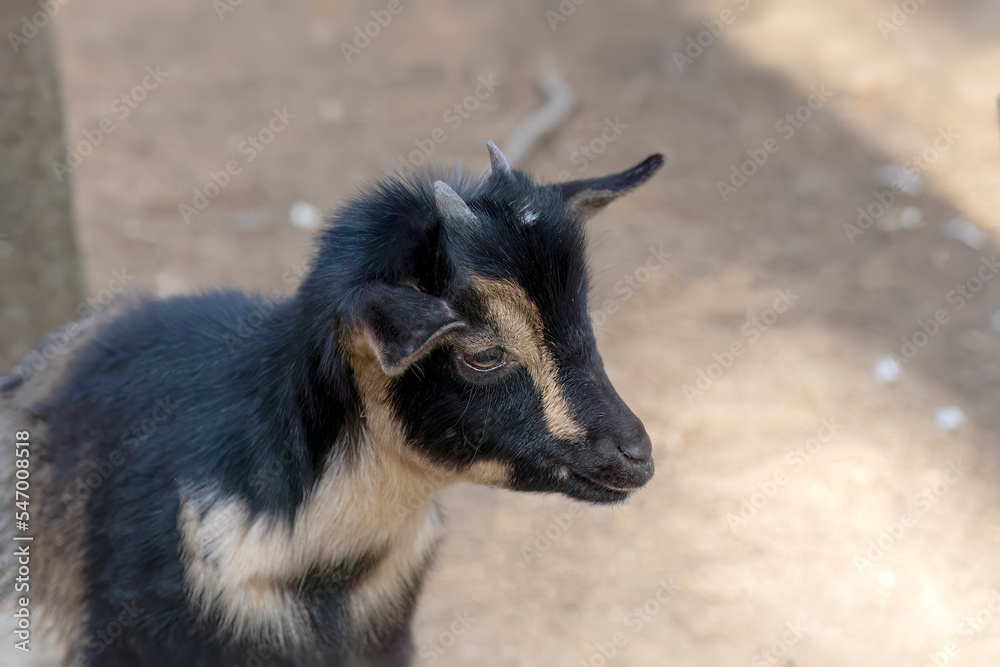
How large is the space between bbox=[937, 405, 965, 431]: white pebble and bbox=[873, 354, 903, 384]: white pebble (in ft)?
1.26

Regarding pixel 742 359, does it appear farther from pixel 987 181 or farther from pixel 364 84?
pixel 364 84

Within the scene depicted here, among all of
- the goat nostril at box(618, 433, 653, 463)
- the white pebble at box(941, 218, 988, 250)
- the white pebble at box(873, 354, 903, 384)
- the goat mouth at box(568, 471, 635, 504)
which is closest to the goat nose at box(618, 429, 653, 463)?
the goat nostril at box(618, 433, 653, 463)

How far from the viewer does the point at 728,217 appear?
7.42 meters

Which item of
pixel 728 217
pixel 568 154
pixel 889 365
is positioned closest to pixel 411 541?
pixel 889 365

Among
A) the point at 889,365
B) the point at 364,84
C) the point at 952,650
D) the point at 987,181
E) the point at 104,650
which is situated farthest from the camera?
the point at 364,84

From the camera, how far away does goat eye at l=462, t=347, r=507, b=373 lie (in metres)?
2.72

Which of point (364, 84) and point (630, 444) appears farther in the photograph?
point (364, 84)

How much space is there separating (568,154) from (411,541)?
545 cm

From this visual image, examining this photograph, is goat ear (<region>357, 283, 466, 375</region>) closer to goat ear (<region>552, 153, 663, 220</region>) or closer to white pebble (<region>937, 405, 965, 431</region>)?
goat ear (<region>552, 153, 663, 220</region>)

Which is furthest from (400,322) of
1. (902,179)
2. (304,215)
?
(902,179)

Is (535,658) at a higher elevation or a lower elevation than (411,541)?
lower

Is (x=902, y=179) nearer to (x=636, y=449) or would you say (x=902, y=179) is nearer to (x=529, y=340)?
(x=636, y=449)

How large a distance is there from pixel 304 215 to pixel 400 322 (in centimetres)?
544

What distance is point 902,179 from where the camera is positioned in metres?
7.35
